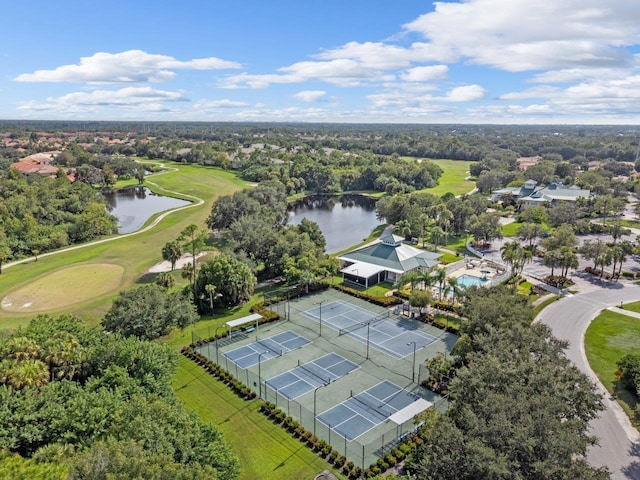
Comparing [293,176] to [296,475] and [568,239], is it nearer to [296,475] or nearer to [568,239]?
[568,239]

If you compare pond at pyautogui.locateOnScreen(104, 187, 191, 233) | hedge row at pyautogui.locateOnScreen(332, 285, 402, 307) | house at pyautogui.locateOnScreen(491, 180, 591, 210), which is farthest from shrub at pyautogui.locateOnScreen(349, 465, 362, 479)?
house at pyautogui.locateOnScreen(491, 180, 591, 210)

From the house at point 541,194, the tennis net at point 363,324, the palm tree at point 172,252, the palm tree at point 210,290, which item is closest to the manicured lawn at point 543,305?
the tennis net at point 363,324

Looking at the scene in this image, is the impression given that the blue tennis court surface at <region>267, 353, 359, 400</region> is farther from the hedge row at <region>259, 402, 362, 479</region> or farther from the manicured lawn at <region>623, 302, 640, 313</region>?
the manicured lawn at <region>623, 302, 640, 313</region>

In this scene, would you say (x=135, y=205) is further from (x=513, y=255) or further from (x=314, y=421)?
(x=314, y=421)

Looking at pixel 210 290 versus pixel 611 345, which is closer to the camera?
pixel 611 345

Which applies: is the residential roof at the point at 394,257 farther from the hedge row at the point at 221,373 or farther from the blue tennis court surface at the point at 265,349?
the hedge row at the point at 221,373

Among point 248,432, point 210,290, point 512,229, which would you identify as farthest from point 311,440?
point 512,229
